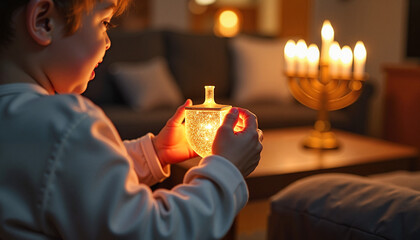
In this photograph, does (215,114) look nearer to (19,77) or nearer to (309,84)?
(19,77)

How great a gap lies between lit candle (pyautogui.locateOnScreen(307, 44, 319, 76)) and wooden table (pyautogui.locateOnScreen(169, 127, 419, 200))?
0.31m

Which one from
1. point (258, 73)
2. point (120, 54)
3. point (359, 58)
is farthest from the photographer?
point (258, 73)

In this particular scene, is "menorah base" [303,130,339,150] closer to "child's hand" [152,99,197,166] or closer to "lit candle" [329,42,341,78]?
"lit candle" [329,42,341,78]

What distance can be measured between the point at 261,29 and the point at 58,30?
5888mm

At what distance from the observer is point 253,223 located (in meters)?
2.00

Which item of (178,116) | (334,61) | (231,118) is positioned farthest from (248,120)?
(334,61)

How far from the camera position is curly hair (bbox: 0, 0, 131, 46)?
0.58m

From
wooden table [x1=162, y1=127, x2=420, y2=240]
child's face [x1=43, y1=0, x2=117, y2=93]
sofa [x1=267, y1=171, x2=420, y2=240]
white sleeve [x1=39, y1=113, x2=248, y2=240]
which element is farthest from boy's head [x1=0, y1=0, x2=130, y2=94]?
wooden table [x1=162, y1=127, x2=420, y2=240]

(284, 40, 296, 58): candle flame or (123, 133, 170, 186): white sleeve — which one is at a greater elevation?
(284, 40, 296, 58): candle flame

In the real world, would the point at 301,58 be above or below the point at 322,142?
above

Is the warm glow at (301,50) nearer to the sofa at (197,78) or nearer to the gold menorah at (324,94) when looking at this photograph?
the gold menorah at (324,94)

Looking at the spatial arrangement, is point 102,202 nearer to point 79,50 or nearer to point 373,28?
point 79,50

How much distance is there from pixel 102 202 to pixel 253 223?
1.54 m

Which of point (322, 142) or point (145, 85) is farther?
point (145, 85)
